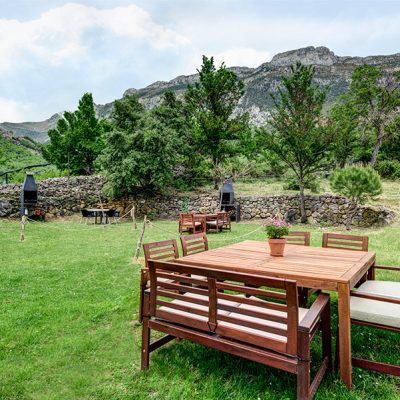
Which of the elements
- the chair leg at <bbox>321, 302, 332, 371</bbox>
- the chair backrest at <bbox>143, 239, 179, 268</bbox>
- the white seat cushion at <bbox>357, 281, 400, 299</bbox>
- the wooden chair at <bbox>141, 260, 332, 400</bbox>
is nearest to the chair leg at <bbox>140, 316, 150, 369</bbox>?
the wooden chair at <bbox>141, 260, 332, 400</bbox>

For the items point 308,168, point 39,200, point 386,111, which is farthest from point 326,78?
point 39,200

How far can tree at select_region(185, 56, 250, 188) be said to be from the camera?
1602 cm

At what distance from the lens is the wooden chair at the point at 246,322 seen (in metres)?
1.75

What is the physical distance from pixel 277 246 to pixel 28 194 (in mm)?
12998

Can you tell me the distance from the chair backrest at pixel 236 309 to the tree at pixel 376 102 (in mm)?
19824

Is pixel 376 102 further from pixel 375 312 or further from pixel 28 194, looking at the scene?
pixel 375 312

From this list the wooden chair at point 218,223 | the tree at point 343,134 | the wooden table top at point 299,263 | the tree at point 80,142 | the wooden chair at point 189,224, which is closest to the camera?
the wooden table top at point 299,263

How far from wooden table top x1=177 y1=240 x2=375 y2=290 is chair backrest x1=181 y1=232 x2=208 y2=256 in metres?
0.40

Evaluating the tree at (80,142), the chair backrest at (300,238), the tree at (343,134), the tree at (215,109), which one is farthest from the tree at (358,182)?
the tree at (80,142)

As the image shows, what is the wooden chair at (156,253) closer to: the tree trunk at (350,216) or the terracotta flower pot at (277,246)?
the terracotta flower pot at (277,246)

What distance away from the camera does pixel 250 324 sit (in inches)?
76.1

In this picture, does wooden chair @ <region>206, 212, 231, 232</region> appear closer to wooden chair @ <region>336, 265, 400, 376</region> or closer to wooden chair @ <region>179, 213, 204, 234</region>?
wooden chair @ <region>179, 213, 204, 234</region>

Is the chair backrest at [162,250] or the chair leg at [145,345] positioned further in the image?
the chair backrest at [162,250]

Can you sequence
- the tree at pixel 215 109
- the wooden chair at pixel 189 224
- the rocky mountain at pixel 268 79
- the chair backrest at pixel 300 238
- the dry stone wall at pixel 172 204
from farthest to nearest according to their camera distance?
the rocky mountain at pixel 268 79 → the tree at pixel 215 109 → the dry stone wall at pixel 172 204 → the wooden chair at pixel 189 224 → the chair backrest at pixel 300 238
